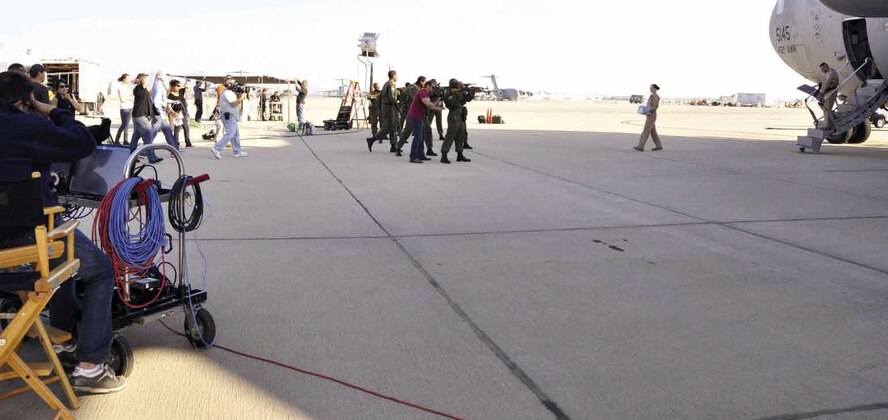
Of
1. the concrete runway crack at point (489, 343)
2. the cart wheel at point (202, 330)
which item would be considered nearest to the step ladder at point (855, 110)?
the concrete runway crack at point (489, 343)

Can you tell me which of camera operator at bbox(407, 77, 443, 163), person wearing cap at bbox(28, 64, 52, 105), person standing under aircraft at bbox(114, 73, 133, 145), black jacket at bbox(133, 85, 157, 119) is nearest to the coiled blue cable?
person wearing cap at bbox(28, 64, 52, 105)

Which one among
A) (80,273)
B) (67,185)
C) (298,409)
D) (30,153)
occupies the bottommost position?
(298,409)

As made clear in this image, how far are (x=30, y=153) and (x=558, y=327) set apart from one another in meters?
3.19

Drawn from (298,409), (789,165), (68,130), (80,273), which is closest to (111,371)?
(80,273)

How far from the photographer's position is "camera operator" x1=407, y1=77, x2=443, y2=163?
45.8 ft

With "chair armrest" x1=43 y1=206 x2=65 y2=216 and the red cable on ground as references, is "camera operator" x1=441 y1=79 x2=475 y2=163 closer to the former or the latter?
the red cable on ground

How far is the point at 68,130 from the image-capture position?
3.38 metres

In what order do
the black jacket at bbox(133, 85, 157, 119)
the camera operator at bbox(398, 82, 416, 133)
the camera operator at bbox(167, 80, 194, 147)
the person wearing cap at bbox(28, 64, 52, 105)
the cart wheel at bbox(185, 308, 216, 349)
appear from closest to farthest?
the cart wheel at bbox(185, 308, 216, 349), the person wearing cap at bbox(28, 64, 52, 105), the black jacket at bbox(133, 85, 157, 119), the camera operator at bbox(167, 80, 194, 147), the camera operator at bbox(398, 82, 416, 133)

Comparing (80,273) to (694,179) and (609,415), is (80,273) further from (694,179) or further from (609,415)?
(694,179)

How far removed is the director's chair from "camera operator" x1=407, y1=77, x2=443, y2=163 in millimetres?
10814

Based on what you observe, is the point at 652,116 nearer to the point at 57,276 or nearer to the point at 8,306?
the point at 8,306

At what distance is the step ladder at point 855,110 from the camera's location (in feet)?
51.1

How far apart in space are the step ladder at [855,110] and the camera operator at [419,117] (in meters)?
9.08

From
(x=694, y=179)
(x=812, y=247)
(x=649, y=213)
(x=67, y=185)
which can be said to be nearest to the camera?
(x=67, y=185)
